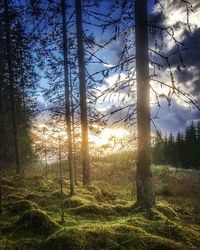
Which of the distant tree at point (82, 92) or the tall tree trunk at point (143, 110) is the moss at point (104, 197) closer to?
the tall tree trunk at point (143, 110)

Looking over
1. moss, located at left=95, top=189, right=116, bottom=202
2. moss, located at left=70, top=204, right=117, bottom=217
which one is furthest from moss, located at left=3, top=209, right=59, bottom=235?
moss, located at left=95, top=189, right=116, bottom=202

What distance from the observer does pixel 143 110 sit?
348 inches

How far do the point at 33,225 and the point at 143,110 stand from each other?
435cm

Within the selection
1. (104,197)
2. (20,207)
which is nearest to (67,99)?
(104,197)

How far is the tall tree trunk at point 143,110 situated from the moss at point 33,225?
10.2 ft

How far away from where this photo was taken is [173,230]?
6.94 meters

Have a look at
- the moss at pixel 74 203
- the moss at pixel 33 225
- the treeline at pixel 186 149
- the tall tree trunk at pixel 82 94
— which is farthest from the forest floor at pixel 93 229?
the treeline at pixel 186 149

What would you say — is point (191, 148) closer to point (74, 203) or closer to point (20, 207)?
point (74, 203)

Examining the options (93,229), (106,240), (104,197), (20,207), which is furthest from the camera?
(104,197)

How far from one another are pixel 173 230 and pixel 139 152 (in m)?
2.57

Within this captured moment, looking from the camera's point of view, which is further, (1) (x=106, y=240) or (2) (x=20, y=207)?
(2) (x=20, y=207)

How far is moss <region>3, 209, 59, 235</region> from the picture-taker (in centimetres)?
643

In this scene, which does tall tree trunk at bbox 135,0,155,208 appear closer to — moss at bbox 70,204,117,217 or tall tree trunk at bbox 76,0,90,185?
moss at bbox 70,204,117,217

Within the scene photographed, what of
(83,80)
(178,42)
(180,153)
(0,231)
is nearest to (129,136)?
(178,42)
